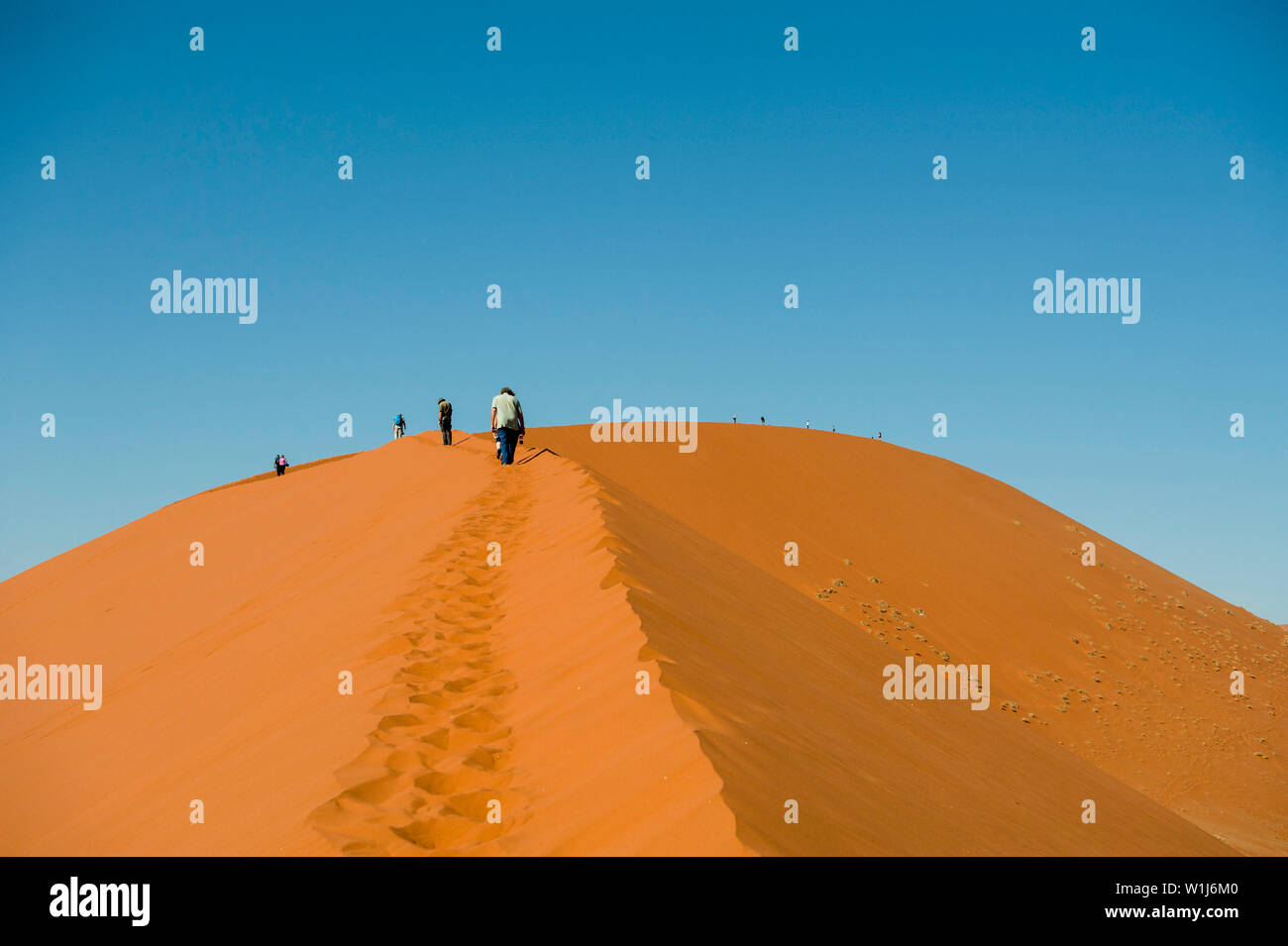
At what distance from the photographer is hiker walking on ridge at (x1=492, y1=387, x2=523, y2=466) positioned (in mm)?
14641

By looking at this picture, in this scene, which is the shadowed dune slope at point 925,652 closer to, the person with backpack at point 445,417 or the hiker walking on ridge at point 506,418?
the hiker walking on ridge at point 506,418

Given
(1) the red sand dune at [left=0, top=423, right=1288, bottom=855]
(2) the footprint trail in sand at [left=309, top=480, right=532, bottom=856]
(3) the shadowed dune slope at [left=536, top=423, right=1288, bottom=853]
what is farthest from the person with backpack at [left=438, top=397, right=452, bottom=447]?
(2) the footprint trail in sand at [left=309, top=480, right=532, bottom=856]

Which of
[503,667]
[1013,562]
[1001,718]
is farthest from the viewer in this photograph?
[1013,562]

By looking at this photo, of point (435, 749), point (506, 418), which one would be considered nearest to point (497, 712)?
point (435, 749)

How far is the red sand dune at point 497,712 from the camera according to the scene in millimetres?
3730

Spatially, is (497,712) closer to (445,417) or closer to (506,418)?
(506,418)

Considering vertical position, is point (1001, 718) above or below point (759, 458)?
below

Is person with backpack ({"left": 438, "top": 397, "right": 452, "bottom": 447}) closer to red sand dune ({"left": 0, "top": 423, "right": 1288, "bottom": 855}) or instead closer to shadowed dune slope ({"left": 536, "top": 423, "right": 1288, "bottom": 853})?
red sand dune ({"left": 0, "top": 423, "right": 1288, "bottom": 855})

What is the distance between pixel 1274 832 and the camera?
16.7 meters

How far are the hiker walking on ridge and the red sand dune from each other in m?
0.57

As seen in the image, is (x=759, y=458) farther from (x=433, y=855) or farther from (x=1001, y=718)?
(x=433, y=855)

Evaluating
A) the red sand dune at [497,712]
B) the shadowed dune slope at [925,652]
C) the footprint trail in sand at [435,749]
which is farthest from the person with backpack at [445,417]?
the footprint trail in sand at [435,749]

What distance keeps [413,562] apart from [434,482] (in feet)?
20.3
